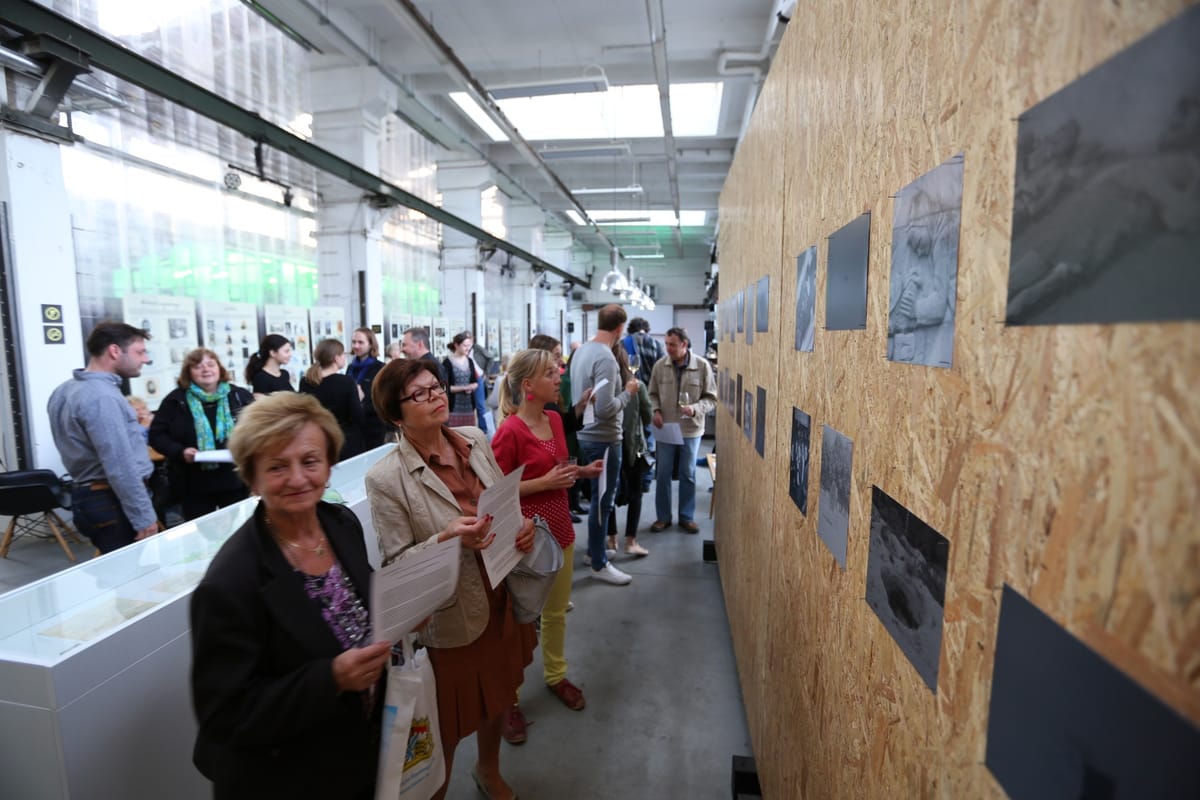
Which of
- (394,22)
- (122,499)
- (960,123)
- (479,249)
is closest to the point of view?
(960,123)

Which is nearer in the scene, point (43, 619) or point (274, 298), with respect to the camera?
point (43, 619)

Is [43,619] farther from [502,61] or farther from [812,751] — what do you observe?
[502,61]

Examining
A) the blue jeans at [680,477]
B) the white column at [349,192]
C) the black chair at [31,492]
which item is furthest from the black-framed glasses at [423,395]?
the white column at [349,192]

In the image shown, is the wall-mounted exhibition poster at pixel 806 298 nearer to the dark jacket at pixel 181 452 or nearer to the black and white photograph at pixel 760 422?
the black and white photograph at pixel 760 422

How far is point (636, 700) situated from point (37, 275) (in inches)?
216

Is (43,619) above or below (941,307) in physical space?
below

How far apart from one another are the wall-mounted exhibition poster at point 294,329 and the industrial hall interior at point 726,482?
703mm

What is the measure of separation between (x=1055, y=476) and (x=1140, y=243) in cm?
27

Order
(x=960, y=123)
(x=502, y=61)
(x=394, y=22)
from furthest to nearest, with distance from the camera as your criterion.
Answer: (x=502, y=61)
(x=394, y=22)
(x=960, y=123)

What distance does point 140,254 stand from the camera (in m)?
5.69

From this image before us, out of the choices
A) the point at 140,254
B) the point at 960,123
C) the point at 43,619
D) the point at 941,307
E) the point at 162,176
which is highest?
the point at 162,176

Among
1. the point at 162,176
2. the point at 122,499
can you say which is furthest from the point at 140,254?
the point at 122,499

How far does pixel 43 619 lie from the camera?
→ 74.2 inches

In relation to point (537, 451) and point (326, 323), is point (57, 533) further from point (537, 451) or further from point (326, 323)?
point (537, 451)
